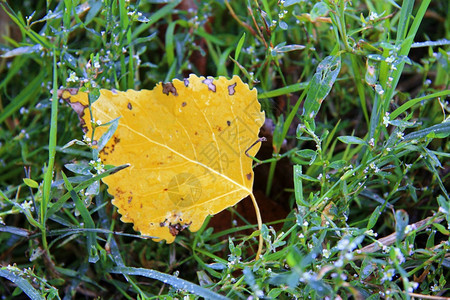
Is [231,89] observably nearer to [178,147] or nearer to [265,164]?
[178,147]

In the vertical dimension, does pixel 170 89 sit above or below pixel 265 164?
above

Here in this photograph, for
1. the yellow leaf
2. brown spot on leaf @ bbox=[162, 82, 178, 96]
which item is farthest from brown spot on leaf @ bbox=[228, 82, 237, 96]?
brown spot on leaf @ bbox=[162, 82, 178, 96]

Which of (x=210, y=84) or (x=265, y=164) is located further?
(x=265, y=164)

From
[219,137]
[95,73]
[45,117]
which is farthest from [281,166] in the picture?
[45,117]

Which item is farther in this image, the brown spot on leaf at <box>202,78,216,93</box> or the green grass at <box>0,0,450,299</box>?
the brown spot on leaf at <box>202,78,216,93</box>

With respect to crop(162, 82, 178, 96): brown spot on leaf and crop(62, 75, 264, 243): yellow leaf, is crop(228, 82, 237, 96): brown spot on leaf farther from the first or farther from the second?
crop(162, 82, 178, 96): brown spot on leaf

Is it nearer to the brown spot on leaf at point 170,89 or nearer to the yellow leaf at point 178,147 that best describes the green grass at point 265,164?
the yellow leaf at point 178,147

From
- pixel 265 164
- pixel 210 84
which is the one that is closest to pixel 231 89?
pixel 210 84
